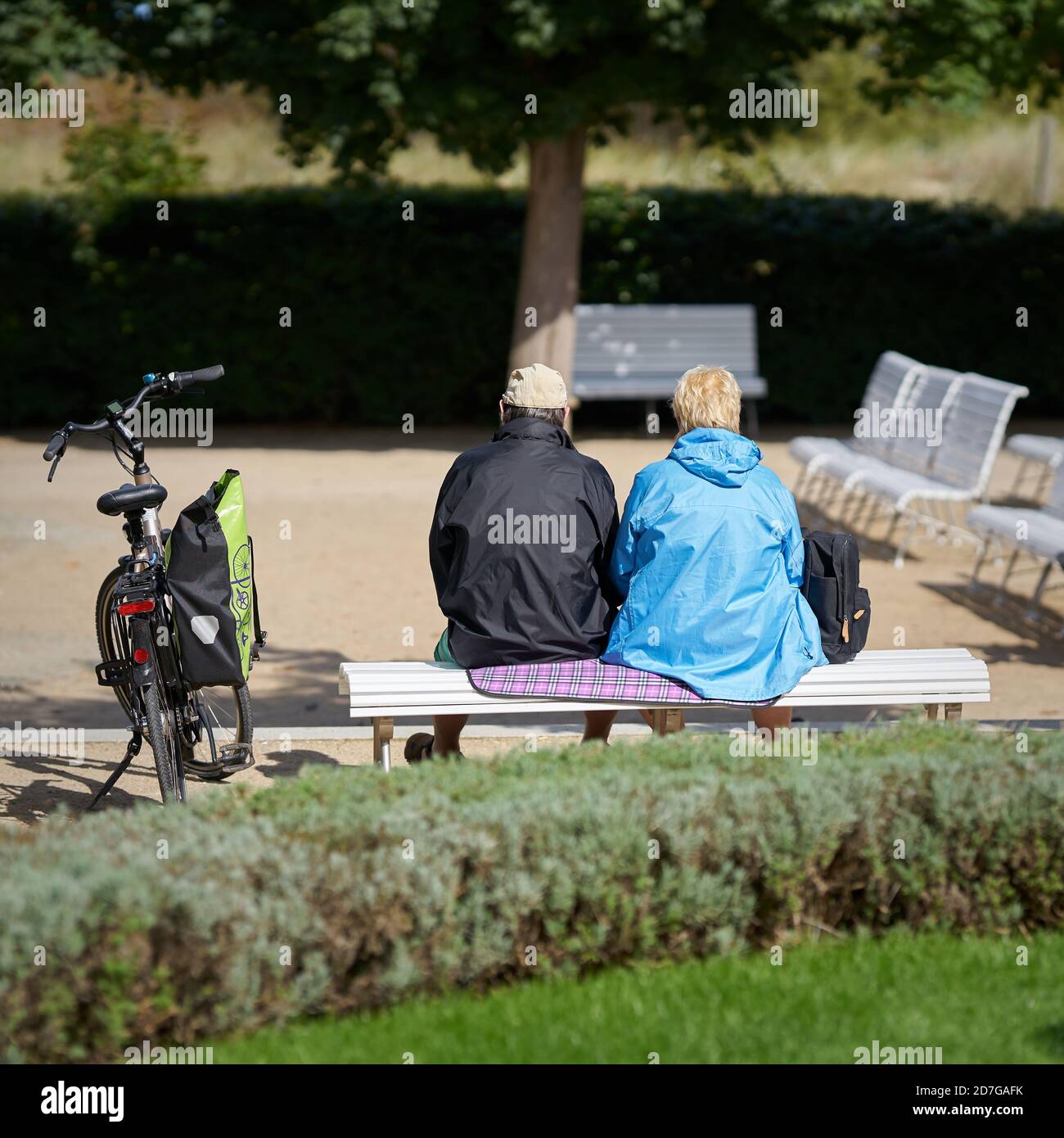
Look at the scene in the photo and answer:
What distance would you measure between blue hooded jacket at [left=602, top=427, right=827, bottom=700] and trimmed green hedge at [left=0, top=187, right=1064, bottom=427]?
1124 centimetres

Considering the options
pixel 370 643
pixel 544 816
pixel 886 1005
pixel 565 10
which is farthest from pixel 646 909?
pixel 565 10

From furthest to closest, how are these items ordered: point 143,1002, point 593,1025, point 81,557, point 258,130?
point 258,130 < point 81,557 < point 593,1025 < point 143,1002

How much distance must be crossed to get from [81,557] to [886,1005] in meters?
7.42

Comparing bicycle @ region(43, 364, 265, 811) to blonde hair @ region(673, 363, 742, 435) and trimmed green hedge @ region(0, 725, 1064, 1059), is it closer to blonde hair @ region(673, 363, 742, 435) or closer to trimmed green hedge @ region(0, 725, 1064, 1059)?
trimmed green hedge @ region(0, 725, 1064, 1059)

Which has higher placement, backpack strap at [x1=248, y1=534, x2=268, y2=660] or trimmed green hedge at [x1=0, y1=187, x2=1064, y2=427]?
trimmed green hedge at [x1=0, y1=187, x2=1064, y2=427]

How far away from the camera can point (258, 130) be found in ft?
99.0

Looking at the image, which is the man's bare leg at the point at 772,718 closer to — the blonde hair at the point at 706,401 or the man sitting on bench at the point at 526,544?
the man sitting on bench at the point at 526,544

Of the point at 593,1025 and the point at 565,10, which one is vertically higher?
the point at 565,10

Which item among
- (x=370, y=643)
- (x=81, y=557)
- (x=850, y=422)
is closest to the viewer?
(x=370, y=643)

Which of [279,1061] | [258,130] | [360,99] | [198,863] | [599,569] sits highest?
[258,130]

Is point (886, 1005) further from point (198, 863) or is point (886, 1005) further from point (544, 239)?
point (544, 239)

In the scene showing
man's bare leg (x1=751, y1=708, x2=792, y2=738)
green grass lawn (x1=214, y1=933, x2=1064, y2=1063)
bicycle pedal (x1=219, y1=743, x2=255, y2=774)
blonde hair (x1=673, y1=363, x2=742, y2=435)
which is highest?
blonde hair (x1=673, y1=363, x2=742, y2=435)

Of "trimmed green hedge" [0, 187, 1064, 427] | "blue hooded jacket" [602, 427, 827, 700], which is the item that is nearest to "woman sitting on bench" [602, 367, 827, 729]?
"blue hooded jacket" [602, 427, 827, 700]

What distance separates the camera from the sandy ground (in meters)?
7.02
